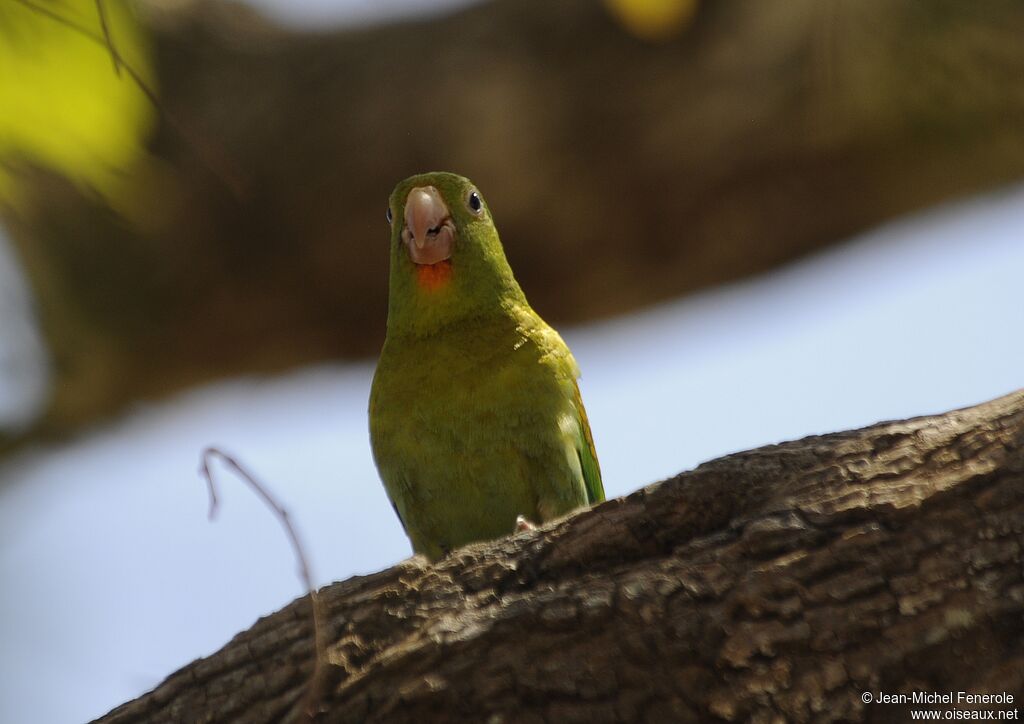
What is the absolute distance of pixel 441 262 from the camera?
15.3 feet

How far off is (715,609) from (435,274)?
7.58 feet

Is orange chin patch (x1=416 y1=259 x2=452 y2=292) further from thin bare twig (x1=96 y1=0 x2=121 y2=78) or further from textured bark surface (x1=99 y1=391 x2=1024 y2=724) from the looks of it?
thin bare twig (x1=96 y1=0 x2=121 y2=78)

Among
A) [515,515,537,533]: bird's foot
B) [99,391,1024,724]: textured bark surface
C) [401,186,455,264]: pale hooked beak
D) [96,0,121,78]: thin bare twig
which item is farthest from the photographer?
[401,186,455,264]: pale hooked beak

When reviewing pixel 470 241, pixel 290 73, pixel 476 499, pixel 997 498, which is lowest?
pixel 997 498

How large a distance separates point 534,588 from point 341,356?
14.4ft

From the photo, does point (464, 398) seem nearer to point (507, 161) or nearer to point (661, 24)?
point (661, 24)

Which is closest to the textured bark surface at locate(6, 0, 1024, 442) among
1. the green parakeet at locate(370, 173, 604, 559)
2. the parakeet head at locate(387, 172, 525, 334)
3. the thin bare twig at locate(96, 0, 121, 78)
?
the parakeet head at locate(387, 172, 525, 334)

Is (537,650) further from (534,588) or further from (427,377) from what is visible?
(427,377)

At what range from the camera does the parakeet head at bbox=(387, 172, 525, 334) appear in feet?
15.2

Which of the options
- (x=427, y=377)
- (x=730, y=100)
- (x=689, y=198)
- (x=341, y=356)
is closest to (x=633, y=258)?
(x=689, y=198)

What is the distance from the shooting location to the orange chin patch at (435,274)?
4.66 meters

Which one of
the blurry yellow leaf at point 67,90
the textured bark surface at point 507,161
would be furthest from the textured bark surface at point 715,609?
the textured bark surface at point 507,161

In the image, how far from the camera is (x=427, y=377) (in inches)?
172

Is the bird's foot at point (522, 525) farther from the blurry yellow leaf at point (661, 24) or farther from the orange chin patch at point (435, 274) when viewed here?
the blurry yellow leaf at point (661, 24)
